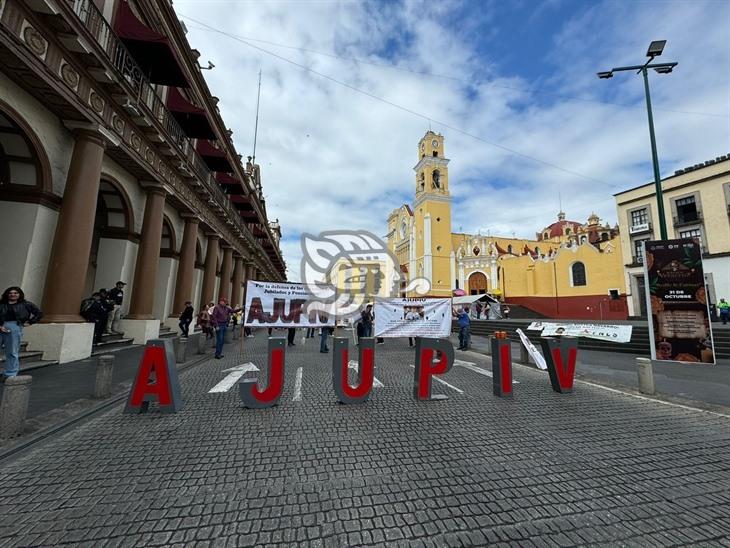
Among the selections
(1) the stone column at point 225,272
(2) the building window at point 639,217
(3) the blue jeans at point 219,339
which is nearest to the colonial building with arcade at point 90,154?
(3) the blue jeans at point 219,339

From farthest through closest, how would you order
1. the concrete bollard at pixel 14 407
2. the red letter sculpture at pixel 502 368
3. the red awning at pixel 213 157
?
the red awning at pixel 213 157 → the red letter sculpture at pixel 502 368 → the concrete bollard at pixel 14 407

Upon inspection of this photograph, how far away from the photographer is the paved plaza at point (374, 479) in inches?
92.1

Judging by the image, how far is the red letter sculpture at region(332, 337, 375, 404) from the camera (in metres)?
5.43

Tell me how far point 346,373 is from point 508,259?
43.6 metres

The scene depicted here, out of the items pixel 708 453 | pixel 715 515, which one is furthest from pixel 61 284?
pixel 708 453

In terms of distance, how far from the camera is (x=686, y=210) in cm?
2512

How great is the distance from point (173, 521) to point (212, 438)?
5.44ft

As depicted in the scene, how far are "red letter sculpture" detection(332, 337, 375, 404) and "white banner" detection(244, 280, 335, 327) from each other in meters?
4.23

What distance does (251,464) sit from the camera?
10.9ft

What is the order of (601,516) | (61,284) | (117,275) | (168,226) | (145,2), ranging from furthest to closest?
(168,226), (117,275), (145,2), (61,284), (601,516)

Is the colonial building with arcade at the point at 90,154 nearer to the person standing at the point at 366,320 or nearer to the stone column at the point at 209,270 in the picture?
the stone column at the point at 209,270

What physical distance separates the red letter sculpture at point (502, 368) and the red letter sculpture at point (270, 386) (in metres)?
4.14

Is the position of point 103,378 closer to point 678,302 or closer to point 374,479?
point 374,479

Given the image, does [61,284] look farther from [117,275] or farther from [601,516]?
[601,516]
